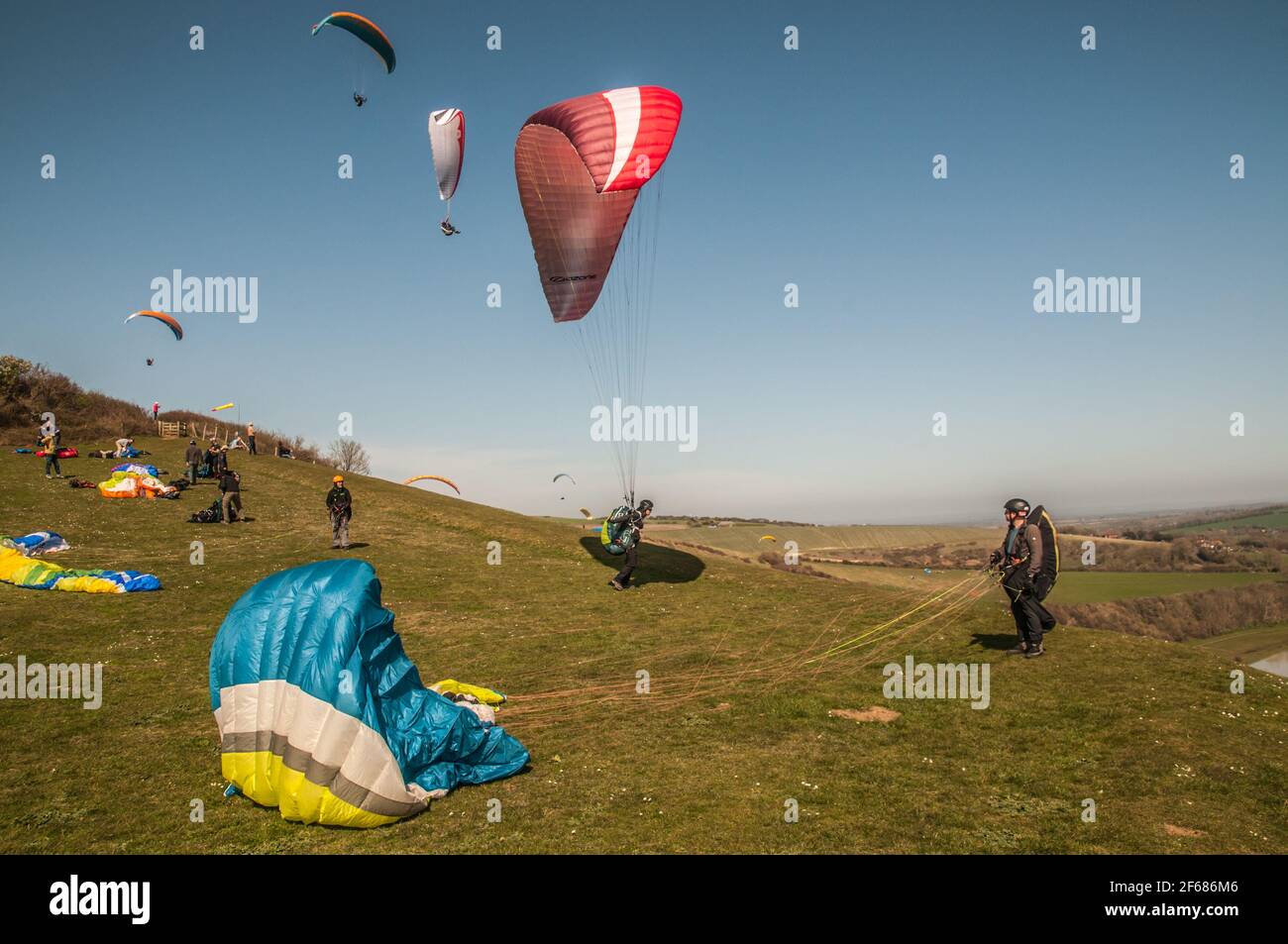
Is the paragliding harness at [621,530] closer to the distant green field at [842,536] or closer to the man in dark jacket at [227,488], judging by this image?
the man in dark jacket at [227,488]

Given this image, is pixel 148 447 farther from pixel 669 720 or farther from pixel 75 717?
pixel 669 720

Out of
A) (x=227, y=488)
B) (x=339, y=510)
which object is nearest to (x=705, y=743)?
(x=339, y=510)

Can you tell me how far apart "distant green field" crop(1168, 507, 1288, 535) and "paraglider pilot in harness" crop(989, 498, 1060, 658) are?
9630cm

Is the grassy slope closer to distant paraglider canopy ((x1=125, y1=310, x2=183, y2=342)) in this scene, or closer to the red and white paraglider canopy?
the red and white paraglider canopy

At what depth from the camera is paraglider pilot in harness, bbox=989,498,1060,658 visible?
13.4 metres

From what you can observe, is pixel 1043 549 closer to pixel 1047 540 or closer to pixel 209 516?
pixel 1047 540

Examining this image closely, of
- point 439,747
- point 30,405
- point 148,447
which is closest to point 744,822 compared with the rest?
point 439,747

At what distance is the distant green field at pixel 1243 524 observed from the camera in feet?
311

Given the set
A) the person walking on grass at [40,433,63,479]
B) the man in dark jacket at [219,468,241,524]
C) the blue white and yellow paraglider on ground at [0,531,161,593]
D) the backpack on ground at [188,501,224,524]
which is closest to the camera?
the blue white and yellow paraglider on ground at [0,531,161,593]

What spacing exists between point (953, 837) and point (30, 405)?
6406 cm

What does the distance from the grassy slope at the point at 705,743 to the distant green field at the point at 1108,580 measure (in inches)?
1141

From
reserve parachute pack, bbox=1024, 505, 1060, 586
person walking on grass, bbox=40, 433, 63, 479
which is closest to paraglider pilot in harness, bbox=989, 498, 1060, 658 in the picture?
reserve parachute pack, bbox=1024, 505, 1060, 586

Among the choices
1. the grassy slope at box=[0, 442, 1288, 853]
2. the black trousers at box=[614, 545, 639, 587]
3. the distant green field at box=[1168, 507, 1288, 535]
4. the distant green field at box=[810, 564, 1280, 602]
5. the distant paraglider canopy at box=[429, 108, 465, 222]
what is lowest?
the distant green field at box=[810, 564, 1280, 602]

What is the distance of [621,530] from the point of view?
21203mm
